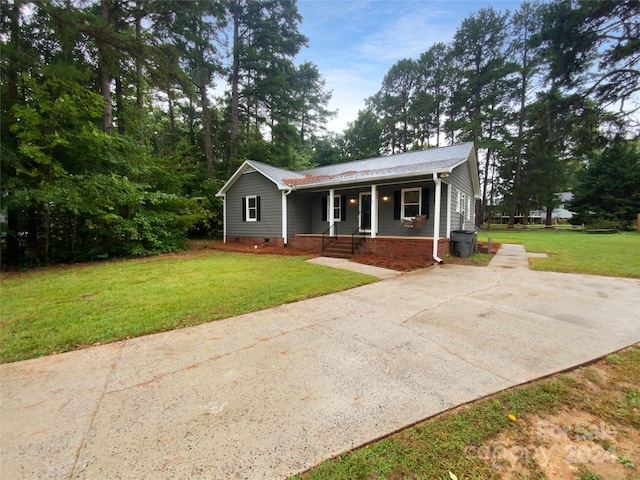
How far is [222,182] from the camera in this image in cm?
1609

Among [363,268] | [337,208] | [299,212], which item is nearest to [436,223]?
[363,268]

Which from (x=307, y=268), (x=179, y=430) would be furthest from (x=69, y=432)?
(x=307, y=268)

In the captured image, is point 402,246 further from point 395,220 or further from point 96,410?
point 96,410

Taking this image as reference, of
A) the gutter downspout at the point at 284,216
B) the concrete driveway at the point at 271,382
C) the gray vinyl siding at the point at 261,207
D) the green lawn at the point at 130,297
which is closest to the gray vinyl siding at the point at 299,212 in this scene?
the gutter downspout at the point at 284,216

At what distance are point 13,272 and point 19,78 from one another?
5.27 meters

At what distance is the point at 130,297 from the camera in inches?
188

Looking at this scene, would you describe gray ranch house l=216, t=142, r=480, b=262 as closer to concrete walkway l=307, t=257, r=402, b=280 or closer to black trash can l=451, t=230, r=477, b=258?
black trash can l=451, t=230, r=477, b=258

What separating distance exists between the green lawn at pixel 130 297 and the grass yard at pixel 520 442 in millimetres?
2928

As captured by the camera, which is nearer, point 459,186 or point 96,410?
point 96,410

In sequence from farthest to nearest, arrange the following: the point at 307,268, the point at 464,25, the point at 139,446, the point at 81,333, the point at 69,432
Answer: the point at 464,25 → the point at 307,268 → the point at 81,333 → the point at 69,432 → the point at 139,446

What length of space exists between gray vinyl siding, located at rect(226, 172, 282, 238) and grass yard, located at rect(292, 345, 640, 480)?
1129cm

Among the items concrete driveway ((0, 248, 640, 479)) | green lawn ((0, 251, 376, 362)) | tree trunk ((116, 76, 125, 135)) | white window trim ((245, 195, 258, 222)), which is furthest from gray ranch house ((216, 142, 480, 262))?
concrete driveway ((0, 248, 640, 479))

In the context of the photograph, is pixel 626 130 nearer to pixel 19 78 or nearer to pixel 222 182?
pixel 222 182

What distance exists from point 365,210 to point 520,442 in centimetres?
1048
